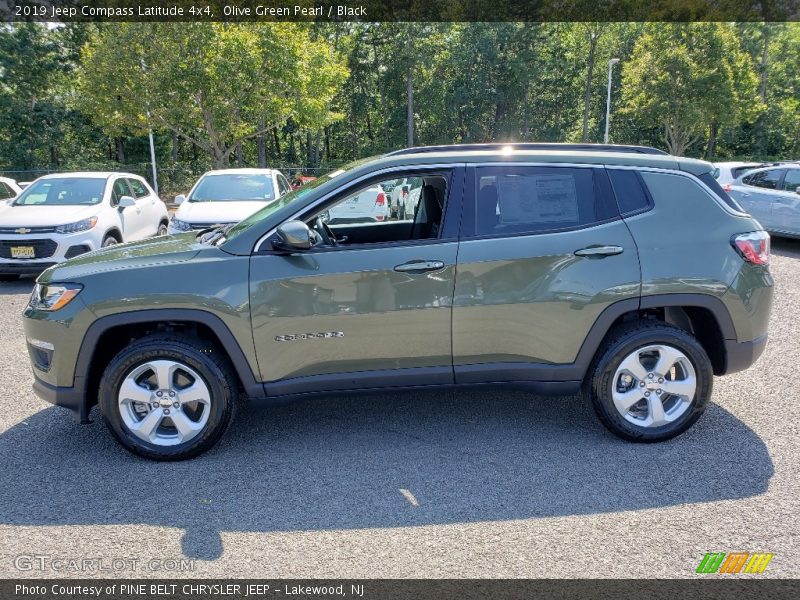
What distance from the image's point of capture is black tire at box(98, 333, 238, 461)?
3785 mm

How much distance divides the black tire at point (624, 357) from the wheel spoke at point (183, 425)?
99.1 inches

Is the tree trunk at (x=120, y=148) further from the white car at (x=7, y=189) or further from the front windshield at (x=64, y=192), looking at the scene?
the front windshield at (x=64, y=192)

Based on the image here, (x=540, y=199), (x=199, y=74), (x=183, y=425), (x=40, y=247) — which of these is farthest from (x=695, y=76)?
(x=183, y=425)

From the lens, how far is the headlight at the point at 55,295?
379 cm

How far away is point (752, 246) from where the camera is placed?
3963mm

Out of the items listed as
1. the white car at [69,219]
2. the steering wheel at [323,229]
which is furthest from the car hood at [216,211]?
the steering wheel at [323,229]

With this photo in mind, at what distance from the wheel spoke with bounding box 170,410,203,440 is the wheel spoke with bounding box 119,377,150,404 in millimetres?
194

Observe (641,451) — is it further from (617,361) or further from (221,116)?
(221,116)

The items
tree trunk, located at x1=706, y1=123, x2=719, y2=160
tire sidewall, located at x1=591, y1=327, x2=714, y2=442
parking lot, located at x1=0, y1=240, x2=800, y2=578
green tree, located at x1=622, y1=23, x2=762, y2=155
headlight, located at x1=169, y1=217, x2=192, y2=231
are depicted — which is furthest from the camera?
tree trunk, located at x1=706, y1=123, x2=719, y2=160

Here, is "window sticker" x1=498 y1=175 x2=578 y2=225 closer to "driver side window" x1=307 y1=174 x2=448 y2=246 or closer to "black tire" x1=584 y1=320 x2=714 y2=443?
"driver side window" x1=307 y1=174 x2=448 y2=246

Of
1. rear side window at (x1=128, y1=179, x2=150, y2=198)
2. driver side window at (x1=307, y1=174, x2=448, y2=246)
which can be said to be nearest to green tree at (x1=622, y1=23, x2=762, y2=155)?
rear side window at (x1=128, y1=179, x2=150, y2=198)

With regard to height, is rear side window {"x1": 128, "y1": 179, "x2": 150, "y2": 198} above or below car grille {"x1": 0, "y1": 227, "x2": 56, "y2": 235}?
above

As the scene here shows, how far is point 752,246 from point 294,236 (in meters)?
2.87

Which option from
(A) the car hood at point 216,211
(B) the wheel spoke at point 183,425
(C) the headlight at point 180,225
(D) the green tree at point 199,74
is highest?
(D) the green tree at point 199,74
